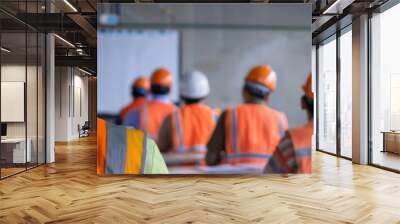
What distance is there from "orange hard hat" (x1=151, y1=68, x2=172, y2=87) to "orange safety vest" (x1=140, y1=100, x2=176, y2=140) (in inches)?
12.3

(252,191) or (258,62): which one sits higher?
(258,62)

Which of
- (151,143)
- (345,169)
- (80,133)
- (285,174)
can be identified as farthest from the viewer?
(80,133)

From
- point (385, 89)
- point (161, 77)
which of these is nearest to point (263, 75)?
point (161, 77)

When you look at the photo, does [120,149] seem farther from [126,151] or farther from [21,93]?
[21,93]

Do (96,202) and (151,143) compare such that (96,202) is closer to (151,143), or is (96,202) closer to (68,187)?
(68,187)

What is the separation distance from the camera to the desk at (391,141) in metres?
7.24

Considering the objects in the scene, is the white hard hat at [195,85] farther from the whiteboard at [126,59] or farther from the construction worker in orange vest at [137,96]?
the construction worker in orange vest at [137,96]

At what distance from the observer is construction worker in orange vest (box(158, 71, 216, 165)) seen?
610 cm

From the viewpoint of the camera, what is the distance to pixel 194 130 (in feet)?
20.1

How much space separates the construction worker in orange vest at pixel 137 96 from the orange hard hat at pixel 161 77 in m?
0.13

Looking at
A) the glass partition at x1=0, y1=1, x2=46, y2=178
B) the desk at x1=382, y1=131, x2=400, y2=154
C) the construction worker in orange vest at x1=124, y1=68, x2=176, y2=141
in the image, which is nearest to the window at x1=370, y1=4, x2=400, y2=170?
the desk at x1=382, y1=131, x2=400, y2=154

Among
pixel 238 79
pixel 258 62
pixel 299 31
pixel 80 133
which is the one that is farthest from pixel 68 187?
pixel 80 133

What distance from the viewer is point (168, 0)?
8.12m

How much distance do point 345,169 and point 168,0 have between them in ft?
16.1
